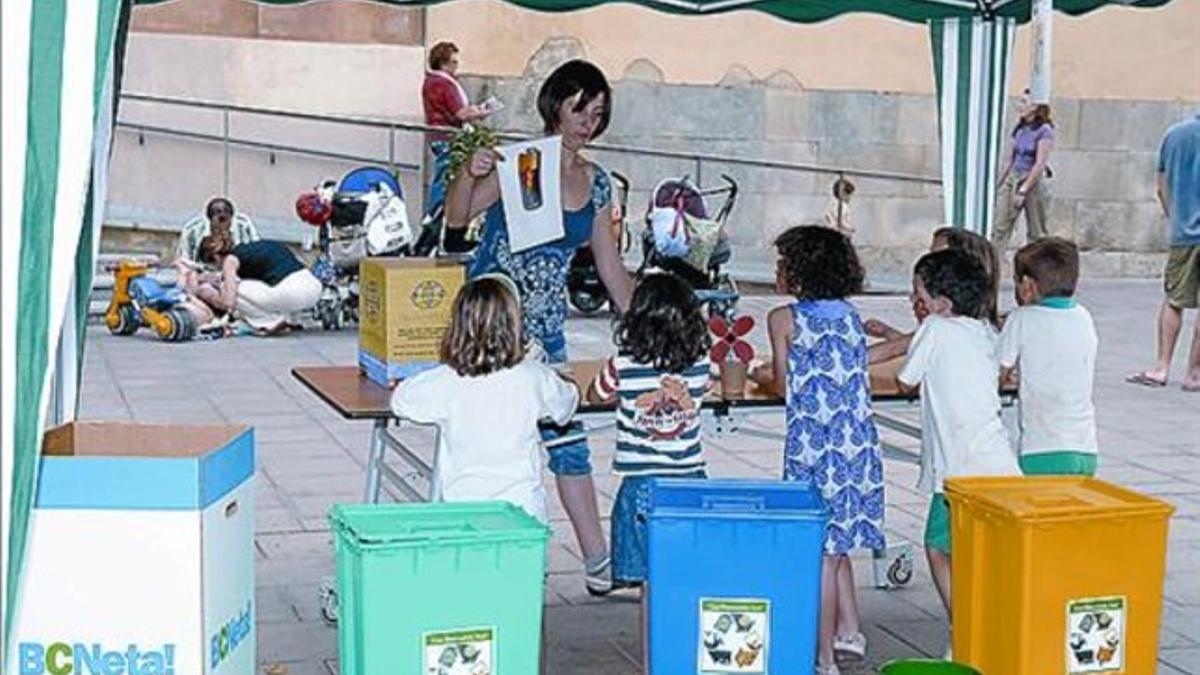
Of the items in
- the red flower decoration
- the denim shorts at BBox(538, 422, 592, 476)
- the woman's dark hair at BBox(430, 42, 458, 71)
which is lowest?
Result: the denim shorts at BBox(538, 422, 592, 476)

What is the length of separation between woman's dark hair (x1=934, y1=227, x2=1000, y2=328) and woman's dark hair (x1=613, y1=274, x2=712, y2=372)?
81cm

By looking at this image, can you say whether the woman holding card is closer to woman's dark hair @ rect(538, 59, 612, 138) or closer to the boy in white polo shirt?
woman's dark hair @ rect(538, 59, 612, 138)

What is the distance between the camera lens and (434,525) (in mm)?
3922

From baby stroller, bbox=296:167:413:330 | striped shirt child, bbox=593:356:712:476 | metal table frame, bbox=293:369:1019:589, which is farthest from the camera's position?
baby stroller, bbox=296:167:413:330

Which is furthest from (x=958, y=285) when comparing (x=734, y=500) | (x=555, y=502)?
(x=555, y=502)

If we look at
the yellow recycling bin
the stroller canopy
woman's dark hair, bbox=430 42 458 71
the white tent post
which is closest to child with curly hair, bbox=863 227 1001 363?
the yellow recycling bin

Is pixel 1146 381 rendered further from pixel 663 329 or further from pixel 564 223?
pixel 663 329

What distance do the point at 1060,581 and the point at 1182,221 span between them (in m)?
6.72

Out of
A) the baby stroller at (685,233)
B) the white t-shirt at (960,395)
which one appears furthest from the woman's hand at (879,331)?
the baby stroller at (685,233)

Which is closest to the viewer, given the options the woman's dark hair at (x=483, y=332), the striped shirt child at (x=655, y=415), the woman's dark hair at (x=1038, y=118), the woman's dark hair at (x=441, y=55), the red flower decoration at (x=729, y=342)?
the woman's dark hair at (x=483, y=332)

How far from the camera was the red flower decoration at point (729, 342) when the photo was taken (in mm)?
5426

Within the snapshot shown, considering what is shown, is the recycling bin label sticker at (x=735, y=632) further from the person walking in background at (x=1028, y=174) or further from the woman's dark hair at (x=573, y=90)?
the person walking in background at (x=1028, y=174)

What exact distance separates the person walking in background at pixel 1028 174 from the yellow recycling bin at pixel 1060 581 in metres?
9.94

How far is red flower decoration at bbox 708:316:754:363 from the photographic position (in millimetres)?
5426
